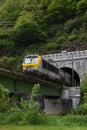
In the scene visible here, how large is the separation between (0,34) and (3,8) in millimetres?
22059

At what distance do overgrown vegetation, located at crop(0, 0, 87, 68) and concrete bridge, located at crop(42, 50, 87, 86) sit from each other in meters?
9.03

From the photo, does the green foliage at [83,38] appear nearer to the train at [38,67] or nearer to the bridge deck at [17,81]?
the train at [38,67]

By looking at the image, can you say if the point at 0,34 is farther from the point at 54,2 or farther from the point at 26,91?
the point at 26,91

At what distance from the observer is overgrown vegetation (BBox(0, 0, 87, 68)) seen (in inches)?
3688

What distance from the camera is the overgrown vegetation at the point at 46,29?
93.7 metres

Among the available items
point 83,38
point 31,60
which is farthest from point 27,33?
point 31,60

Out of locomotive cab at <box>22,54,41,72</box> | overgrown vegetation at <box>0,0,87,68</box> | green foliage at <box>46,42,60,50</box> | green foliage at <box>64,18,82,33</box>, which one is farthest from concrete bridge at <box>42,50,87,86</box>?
green foliage at <box>64,18,82,33</box>

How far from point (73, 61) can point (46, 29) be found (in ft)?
105

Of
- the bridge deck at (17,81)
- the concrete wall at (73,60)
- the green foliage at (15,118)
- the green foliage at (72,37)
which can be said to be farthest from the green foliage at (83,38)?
the green foliage at (15,118)

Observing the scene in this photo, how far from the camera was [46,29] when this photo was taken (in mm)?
108312

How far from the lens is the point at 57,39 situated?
96.2 meters

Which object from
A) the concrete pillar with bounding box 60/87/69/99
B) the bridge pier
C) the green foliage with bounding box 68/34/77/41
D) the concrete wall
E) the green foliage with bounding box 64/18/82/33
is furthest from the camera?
the green foliage with bounding box 64/18/82/33

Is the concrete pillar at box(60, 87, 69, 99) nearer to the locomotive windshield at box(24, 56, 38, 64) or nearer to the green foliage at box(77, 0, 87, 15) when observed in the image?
the locomotive windshield at box(24, 56, 38, 64)

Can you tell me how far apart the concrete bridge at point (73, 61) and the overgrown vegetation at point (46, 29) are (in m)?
9.03
